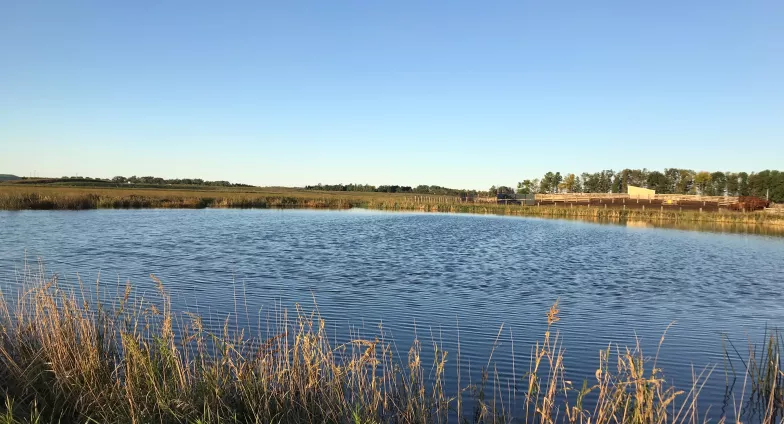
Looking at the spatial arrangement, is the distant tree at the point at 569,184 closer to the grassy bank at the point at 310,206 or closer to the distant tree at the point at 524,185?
the distant tree at the point at 524,185

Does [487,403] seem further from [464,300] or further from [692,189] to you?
[692,189]

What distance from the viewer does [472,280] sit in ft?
62.6

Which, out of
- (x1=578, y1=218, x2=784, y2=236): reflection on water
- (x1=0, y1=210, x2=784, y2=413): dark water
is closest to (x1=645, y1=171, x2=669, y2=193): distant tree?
(x1=578, y1=218, x2=784, y2=236): reflection on water

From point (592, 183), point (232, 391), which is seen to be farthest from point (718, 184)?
point (232, 391)

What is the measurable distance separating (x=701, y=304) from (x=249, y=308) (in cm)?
1308

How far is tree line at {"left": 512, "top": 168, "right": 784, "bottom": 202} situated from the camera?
100 meters

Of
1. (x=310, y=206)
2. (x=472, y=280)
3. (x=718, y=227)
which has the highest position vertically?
(x=310, y=206)

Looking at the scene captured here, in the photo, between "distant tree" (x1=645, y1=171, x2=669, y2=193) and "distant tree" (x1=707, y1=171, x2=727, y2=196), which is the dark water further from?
"distant tree" (x1=645, y1=171, x2=669, y2=193)

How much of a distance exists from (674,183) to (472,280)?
127 m

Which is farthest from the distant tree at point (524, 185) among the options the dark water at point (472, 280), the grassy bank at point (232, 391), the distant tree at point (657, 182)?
the grassy bank at point (232, 391)

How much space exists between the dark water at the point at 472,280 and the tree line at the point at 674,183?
245 feet

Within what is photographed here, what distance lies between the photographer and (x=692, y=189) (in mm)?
118188

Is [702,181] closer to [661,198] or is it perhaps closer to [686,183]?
[686,183]

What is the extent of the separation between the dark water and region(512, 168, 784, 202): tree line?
245 feet
